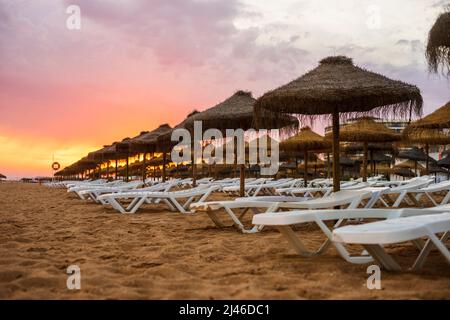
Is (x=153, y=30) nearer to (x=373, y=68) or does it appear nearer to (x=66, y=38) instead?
(x=66, y=38)

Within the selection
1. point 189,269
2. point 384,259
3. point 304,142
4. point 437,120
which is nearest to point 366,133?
point 304,142

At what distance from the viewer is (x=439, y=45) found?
562 centimetres

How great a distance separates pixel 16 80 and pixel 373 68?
667 cm

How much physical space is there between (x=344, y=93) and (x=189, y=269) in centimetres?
316

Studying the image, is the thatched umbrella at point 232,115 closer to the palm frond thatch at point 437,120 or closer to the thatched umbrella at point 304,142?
the palm frond thatch at point 437,120

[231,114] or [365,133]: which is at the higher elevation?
[231,114]

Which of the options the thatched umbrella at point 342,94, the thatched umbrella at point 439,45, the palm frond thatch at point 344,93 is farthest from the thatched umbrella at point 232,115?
the thatched umbrella at point 439,45

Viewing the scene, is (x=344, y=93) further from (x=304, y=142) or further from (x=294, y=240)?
(x=304, y=142)

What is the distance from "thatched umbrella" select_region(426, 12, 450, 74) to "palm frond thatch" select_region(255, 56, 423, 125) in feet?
1.95

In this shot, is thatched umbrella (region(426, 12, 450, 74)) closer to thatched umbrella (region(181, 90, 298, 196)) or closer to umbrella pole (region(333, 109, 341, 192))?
umbrella pole (region(333, 109, 341, 192))

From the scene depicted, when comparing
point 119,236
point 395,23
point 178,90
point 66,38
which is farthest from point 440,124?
point 178,90

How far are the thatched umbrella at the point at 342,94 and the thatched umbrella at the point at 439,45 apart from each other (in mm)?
596

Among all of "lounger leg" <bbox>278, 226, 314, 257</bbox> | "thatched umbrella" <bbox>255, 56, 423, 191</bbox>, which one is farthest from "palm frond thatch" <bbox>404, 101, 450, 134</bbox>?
"lounger leg" <bbox>278, 226, 314, 257</bbox>

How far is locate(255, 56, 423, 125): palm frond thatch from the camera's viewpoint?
539cm
